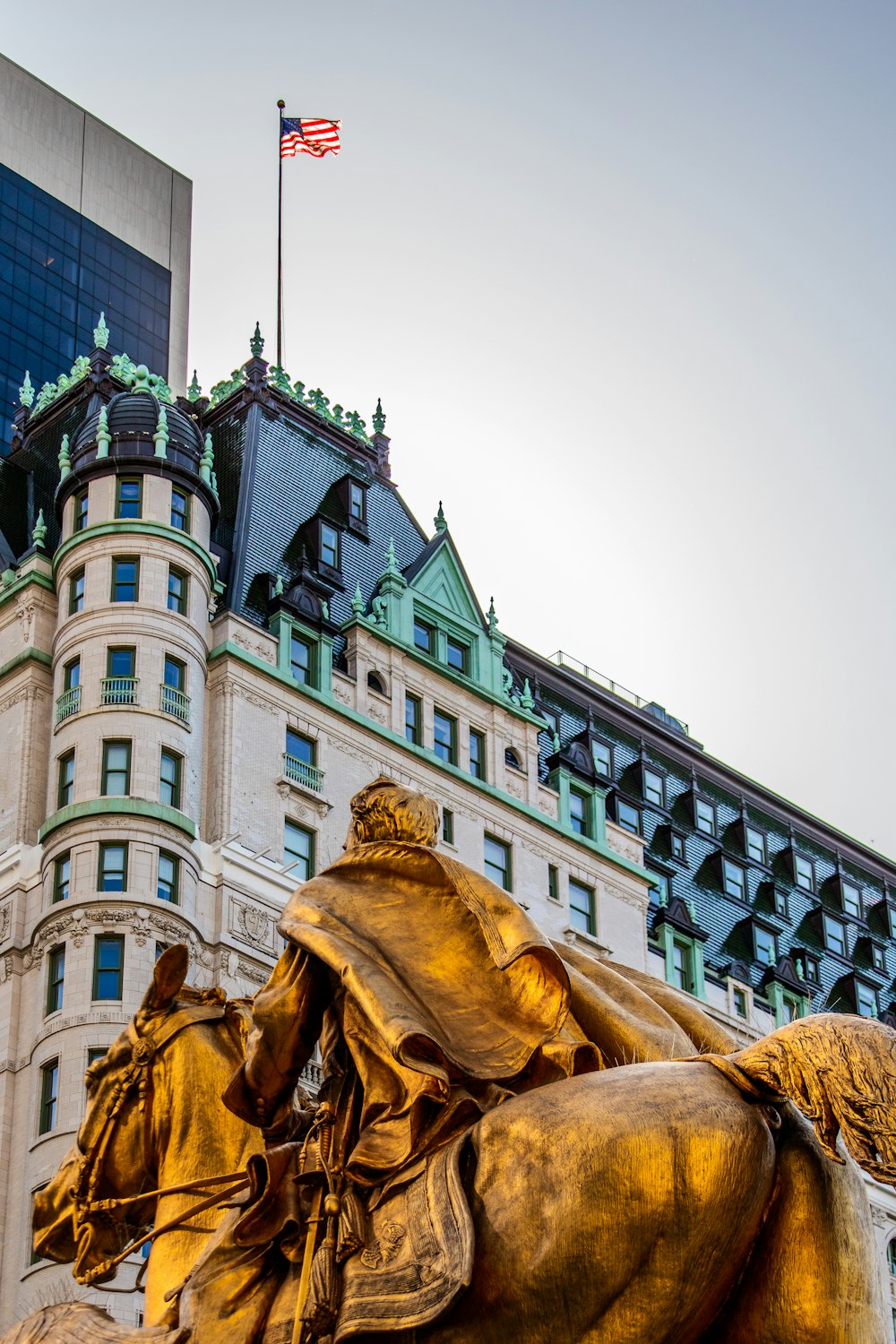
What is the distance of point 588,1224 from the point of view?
480 inches

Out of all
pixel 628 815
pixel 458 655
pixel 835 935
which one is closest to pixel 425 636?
pixel 458 655

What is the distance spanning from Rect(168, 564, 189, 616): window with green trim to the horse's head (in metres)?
49.9

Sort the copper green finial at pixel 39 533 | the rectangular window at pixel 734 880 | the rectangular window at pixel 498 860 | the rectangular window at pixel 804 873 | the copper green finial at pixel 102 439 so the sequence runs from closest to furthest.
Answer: the copper green finial at pixel 102 439 < the copper green finial at pixel 39 533 < the rectangular window at pixel 498 860 < the rectangular window at pixel 734 880 < the rectangular window at pixel 804 873

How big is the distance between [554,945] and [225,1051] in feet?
7.05

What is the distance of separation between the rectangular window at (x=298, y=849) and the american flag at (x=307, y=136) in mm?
26079

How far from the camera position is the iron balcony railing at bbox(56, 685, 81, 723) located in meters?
62.5

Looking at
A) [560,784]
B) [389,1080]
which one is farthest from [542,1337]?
[560,784]

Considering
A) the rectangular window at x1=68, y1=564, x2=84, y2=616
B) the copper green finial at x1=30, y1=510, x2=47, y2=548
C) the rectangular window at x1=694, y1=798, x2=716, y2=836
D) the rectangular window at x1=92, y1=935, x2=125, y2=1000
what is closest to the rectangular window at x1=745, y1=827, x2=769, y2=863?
the rectangular window at x1=694, y1=798, x2=716, y2=836

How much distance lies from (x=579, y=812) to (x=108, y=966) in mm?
22108

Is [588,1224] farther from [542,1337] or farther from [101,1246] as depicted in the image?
[101,1246]

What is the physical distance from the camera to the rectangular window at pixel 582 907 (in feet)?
238

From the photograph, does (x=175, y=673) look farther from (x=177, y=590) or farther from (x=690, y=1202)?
(x=690, y=1202)

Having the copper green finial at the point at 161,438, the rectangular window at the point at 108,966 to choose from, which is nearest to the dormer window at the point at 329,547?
the copper green finial at the point at 161,438

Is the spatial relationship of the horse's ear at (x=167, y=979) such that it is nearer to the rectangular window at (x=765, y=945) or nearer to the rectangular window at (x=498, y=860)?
the rectangular window at (x=498, y=860)
